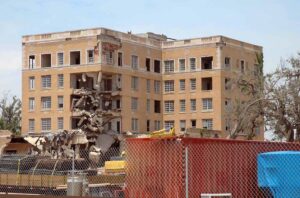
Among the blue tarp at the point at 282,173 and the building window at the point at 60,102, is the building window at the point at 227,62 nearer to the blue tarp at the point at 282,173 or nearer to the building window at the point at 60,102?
the building window at the point at 60,102

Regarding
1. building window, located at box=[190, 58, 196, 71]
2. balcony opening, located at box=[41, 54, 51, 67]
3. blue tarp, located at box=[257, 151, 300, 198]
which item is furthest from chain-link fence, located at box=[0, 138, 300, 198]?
building window, located at box=[190, 58, 196, 71]

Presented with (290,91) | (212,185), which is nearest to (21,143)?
(290,91)

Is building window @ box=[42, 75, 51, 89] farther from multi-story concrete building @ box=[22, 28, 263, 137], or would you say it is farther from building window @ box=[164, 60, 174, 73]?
building window @ box=[164, 60, 174, 73]

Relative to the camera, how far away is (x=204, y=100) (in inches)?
3738

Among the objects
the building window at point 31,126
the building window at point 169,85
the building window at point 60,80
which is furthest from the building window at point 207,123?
the building window at point 31,126

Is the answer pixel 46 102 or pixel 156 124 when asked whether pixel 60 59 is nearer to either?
pixel 46 102

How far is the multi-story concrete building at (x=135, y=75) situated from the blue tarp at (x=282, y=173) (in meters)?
71.2

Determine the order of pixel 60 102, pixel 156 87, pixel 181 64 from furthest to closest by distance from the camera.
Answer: pixel 156 87 → pixel 181 64 → pixel 60 102

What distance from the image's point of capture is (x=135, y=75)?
93188 millimetres

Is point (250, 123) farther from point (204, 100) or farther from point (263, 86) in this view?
point (204, 100)

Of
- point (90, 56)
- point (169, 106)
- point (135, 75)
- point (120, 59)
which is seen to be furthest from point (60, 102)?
point (169, 106)

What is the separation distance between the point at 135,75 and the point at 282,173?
7750 centimetres

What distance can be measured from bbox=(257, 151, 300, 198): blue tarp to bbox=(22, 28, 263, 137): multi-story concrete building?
71215 mm

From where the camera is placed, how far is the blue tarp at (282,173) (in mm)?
15789
